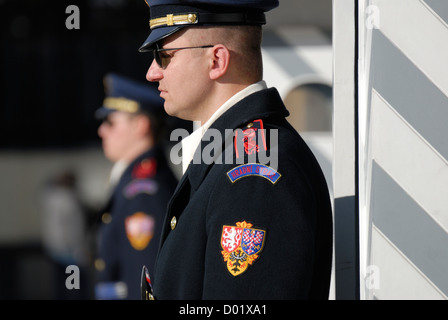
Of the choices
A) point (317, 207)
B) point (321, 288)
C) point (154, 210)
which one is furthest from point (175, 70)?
point (154, 210)

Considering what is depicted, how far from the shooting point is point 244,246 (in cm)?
178

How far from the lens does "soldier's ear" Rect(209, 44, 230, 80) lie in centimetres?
204

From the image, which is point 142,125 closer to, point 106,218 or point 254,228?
point 106,218

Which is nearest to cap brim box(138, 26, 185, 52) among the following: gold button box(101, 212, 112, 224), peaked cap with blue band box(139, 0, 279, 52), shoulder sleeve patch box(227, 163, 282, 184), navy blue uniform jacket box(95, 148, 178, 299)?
peaked cap with blue band box(139, 0, 279, 52)

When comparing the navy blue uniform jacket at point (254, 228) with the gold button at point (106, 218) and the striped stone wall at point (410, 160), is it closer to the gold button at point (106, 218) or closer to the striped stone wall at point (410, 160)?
the striped stone wall at point (410, 160)

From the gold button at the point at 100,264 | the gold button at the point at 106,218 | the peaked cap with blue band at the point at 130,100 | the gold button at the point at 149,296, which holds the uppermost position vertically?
the peaked cap with blue band at the point at 130,100

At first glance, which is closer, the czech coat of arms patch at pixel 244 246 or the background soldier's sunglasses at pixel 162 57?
the czech coat of arms patch at pixel 244 246

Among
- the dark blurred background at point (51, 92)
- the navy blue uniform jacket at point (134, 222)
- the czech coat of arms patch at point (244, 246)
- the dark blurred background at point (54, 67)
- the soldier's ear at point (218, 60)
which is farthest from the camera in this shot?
the dark blurred background at point (54, 67)

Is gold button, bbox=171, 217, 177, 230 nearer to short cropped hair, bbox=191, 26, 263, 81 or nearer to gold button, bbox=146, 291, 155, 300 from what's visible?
gold button, bbox=146, 291, 155, 300

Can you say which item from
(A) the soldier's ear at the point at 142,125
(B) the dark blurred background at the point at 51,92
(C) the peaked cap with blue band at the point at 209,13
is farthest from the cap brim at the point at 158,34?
(B) the dark blurred background at the point at 51,92

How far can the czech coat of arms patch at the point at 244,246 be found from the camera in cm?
179

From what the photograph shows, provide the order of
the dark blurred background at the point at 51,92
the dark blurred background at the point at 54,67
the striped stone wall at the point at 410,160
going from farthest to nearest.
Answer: the dark blurred background at the point at 54,67
the dark blurred background at the point at 51,92
the striped stone wall at the point at 410,160

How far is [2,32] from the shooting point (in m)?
13.6

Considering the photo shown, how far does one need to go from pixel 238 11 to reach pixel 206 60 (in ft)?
0.48
